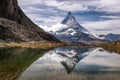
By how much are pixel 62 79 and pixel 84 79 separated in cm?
358

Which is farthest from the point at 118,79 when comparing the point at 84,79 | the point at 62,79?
the point at 62,79

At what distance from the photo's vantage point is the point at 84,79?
4716 centimetres

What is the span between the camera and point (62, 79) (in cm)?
4722

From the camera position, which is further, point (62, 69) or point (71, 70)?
point (62, 69)

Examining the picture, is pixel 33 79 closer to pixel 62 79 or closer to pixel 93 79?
pixel 62 79

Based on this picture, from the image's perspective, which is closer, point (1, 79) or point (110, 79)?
point (1, 79)

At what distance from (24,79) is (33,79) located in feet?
4.85

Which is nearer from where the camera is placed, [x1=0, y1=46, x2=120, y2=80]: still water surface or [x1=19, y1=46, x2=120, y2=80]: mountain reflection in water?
[x1=19, y1=46, x2=120, y2=80]: mountain reflection in water

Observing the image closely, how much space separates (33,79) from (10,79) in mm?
3836

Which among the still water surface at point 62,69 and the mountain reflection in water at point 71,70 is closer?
the mountain reflection in water at point 71,70

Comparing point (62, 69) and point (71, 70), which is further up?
point (71, 70)

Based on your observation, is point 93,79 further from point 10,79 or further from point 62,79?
point 10,79

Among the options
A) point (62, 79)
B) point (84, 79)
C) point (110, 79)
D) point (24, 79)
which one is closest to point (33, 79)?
point (24, 79)

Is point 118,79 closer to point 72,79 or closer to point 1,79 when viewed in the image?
point 72,79
